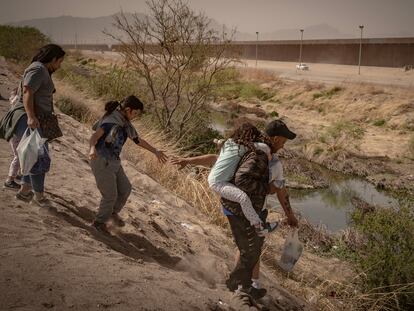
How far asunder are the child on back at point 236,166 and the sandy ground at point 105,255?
81 cm

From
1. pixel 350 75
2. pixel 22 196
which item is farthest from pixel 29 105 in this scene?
pixel 350 75

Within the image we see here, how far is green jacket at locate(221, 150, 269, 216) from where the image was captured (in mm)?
4230

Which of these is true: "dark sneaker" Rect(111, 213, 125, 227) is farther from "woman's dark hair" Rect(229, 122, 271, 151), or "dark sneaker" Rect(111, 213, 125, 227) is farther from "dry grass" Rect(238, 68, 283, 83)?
"dry grass" Rect(238, 68, 283, 83)

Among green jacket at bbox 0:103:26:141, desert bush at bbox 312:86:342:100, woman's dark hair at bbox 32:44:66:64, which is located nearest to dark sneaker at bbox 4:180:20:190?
green jacket at bbox 0:103:26:141

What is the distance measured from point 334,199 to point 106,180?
935 centimetres

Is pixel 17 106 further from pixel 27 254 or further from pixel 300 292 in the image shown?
pixel 300 292

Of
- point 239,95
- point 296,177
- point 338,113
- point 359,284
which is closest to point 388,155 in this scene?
point 296,177

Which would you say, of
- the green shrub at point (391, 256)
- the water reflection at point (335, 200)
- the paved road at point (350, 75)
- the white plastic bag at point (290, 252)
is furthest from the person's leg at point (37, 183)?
the paved road at point (350, 75)

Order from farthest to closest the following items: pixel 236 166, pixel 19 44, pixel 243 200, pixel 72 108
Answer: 1. pixel 19 44
2. pixel 72 108
3. pixel 236 166
4. pixel 243 200

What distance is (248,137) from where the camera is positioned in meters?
4.36

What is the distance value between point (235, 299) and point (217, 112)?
67.7ft

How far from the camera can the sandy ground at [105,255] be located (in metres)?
3.43

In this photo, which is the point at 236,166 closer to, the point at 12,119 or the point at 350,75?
the point at 12,119

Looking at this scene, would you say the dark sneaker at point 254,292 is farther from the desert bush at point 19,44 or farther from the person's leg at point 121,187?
the desert bush at point 19,44
